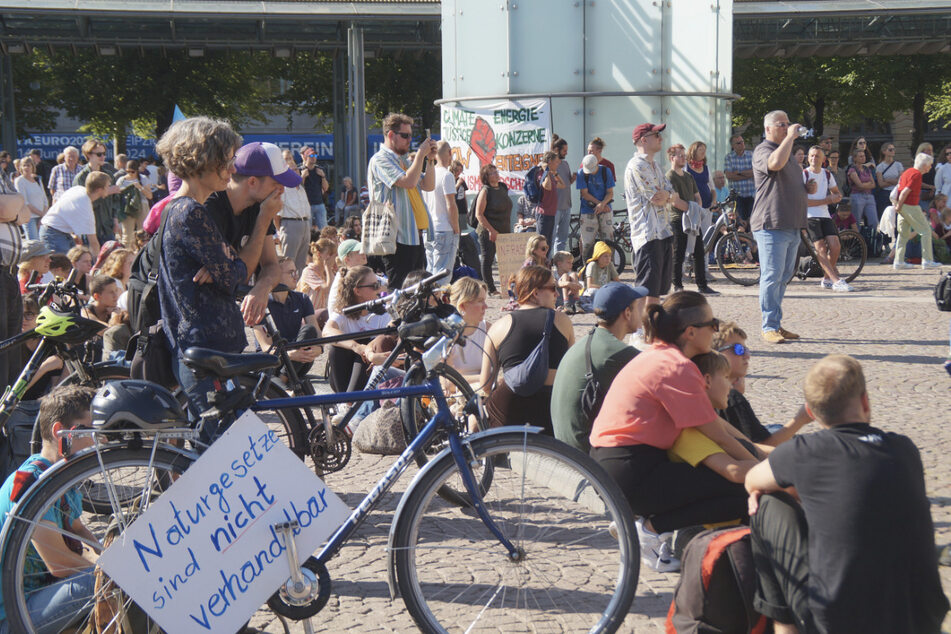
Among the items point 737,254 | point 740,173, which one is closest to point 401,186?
point 737,254

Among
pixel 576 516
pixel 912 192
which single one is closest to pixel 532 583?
pixel 576 516

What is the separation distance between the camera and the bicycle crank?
18.1 ft

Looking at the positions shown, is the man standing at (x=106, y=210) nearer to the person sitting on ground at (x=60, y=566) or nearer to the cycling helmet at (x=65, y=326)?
the cycling helmet at (x=65, y=326)

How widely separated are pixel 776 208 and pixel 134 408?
285 inches

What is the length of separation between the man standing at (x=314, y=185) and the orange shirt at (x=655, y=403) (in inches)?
575

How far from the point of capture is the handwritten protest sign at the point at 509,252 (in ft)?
44.6

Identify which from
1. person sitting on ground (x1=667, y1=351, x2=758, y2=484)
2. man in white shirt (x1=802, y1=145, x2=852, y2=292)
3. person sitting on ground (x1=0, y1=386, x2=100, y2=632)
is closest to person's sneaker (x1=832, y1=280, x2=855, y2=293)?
man in white shirt (x1=802, y1=145, x2=852, y2=292)

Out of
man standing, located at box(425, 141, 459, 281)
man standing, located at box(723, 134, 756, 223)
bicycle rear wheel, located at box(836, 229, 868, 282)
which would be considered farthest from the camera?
man standing, located at box(723, 134, 756, 223)

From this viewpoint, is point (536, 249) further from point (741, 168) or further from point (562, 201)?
point (741, 168)

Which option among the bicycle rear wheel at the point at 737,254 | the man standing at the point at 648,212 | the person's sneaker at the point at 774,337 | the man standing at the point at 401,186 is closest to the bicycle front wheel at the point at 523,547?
the man standing at the point at 401,186

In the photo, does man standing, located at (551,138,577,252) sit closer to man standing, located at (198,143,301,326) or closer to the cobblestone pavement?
the cobblestone pavement

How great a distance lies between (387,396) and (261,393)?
1.65 feet

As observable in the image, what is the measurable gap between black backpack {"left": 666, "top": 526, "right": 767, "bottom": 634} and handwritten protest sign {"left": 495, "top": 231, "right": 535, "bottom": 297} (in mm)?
9988

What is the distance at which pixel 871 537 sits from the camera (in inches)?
124
